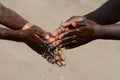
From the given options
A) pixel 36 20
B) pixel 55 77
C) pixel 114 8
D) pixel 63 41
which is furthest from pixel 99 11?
pixel 36 20

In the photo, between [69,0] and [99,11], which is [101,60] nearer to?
[69,0]

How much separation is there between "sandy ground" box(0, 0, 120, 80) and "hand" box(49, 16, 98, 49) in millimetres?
2121

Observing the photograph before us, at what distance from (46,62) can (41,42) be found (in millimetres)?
2327

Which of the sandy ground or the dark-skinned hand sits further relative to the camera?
the sandy ground

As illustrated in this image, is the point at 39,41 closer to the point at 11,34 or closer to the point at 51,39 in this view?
the point at 51,39

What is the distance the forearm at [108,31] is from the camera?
6094 mm

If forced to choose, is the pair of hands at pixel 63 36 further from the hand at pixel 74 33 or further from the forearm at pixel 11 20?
the forearm at pixel 11 20

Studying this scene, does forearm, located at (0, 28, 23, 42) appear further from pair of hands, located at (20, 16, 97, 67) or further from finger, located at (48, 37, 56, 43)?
finger, located at (48, 37, 56, 43)

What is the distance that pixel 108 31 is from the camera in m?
6.13

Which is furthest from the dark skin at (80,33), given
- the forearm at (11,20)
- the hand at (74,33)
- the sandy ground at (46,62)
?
the sandy ground at (46,62)

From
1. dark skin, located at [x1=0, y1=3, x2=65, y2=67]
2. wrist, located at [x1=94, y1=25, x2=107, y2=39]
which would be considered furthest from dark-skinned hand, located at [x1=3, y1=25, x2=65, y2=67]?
wrist, located at [x1=94, y1=25, x2=107, y2=39]

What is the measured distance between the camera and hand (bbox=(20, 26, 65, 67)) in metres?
6.09

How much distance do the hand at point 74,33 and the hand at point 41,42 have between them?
60 mm

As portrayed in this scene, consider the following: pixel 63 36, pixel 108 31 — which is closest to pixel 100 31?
pixel 108 31
